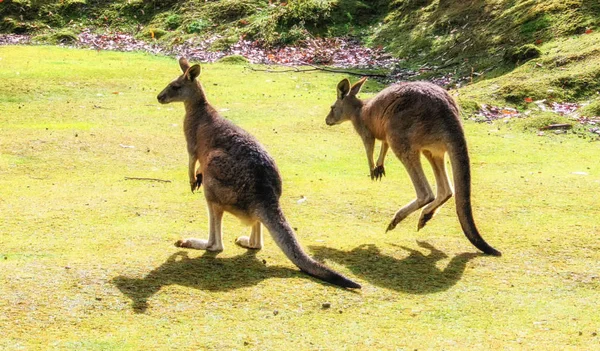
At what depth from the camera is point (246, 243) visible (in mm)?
5789

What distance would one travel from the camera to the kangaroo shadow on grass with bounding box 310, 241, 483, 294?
5246mm

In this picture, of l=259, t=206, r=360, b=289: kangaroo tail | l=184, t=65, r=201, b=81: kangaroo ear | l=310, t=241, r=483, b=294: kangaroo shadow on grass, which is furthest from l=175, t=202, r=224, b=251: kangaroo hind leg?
l=184, t=65, r=201, b=81: kangaroo ear

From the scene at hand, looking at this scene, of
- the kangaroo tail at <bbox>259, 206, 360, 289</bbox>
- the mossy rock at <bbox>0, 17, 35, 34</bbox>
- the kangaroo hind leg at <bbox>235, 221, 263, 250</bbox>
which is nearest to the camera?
the kangaroo tail at <bbox>259, 206, 360, 289</bbox>

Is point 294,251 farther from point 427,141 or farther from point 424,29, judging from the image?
point 424,29

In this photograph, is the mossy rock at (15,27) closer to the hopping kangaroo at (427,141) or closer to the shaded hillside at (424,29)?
the shaded hillside at (424,29)

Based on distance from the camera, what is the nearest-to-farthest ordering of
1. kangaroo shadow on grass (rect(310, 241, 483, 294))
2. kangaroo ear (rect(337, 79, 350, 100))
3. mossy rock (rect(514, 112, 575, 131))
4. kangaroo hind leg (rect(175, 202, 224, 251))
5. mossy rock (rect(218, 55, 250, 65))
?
kangaroo shadow on grass (rect(310, 241, 483, 294)) → kangaroo hind leg (rect(175, 202, 224, 251)) → kangaroo ear (rect(337, 79, 350, 100)) → mossy rock (rect(514, 112, 575, 131)) → mossy rock (rect(218, 55, 250, 65))

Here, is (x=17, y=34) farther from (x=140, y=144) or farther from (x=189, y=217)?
(x=189, y=217)

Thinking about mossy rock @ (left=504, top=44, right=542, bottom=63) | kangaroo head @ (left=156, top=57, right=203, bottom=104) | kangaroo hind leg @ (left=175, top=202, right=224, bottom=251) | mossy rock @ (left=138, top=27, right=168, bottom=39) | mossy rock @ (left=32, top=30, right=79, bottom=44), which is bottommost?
mossy rock @ (left=32, top=30, right=79, bottom=44)

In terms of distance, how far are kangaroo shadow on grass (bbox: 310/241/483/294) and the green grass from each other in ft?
0.06

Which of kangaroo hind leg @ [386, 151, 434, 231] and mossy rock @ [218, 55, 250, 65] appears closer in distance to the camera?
kangaroo hind leg @ [386, 151, 434, 231]

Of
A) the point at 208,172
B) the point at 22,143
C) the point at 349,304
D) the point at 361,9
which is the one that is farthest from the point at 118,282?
the point at 361,9

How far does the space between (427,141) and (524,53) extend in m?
7.21

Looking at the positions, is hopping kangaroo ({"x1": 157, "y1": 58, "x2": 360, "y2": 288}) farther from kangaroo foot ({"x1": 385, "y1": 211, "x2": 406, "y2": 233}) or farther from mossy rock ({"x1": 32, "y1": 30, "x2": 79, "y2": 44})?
mossy rock ({"x1": 32, "y1": 30, "x2": 79, "y2": 44})

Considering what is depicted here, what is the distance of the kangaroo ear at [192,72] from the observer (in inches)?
266
